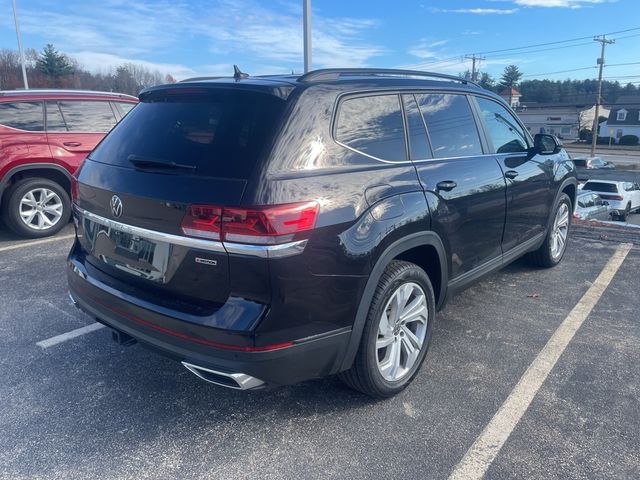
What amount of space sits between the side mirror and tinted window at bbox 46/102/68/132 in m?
5.74

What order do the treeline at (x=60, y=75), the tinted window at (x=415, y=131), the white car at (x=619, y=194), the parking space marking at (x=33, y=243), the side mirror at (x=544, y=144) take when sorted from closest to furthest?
the tinted window at (x=415, y=131), the side mirror at (x=544, y=144), the parking space marking at (x=33, y=243), the white car at (x=619, y=194), the treeline at (x=60, y=75)

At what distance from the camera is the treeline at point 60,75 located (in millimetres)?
35156

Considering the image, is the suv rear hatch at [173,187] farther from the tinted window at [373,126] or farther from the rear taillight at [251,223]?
the tinted window at [373,126]

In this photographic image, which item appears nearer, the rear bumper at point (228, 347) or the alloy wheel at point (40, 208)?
the rear bumper at point (228, 347)

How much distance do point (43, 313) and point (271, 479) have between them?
2733 millimetres

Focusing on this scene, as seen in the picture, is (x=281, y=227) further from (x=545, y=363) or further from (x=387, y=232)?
(x=545, y=363)

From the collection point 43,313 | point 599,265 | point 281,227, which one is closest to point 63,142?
point 43,313

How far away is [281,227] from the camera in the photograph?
88.6 inches

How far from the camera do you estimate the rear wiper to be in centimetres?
250

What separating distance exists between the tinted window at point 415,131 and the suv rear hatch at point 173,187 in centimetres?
99

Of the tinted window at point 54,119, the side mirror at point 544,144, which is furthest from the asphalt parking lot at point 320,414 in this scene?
the tinted window at point 54,119

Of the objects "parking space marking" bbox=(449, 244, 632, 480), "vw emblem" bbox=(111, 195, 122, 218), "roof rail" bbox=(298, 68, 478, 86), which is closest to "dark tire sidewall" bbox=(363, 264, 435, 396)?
"parking space marking" bbox=(449, 244, 632, 480)

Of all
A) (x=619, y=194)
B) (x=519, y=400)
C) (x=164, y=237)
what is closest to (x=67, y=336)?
(x=164, y=237)

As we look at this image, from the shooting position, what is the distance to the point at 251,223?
222 cm
